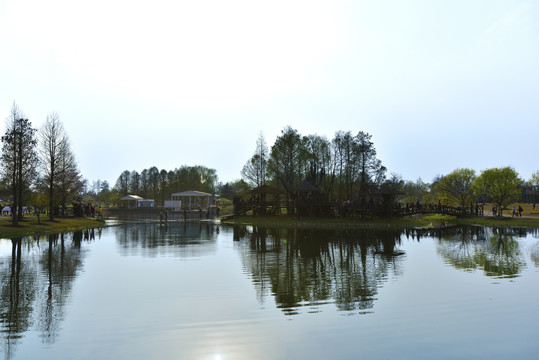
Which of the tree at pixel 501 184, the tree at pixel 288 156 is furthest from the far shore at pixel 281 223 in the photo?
the tree at pixel 288 156

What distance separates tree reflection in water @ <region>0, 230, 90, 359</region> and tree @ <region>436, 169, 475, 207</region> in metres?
59.6

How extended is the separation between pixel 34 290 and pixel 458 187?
64970mm

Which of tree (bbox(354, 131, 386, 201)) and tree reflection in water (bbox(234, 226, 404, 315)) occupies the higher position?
tree (bbox(354, 131, 386, 201))

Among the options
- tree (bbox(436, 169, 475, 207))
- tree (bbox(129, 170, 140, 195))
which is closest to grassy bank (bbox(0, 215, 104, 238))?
tree (bbox(436, 169, 475, 207))

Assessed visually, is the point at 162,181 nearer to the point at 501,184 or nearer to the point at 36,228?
the point at 36,228

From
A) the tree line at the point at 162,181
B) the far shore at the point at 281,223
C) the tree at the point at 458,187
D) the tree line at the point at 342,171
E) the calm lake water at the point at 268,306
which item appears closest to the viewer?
the calm lake water at the point at 268,306

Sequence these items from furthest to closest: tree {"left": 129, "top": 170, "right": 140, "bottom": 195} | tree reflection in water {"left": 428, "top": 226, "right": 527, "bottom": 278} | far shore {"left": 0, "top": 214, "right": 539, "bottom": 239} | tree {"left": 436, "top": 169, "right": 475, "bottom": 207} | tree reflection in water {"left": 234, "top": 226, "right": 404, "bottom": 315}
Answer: tree {"left": 129, "top": 170, "right": 140, "bottom": 195}, tree {"left": 436, "top": 169, "right": 475, "bottom": 207}, far shore {"left": 0, "top": 214, "right": 539, "bottom": 239}, tree reflection in water {"left": 428, "top": 226, "right": 527, "bottom": 278}, tree reflection in water {"left": 234, "top": 226, "right": 404, "bottom": 315}

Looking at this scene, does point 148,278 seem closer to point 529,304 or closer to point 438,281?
point 438,281

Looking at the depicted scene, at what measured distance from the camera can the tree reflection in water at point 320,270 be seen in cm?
1077

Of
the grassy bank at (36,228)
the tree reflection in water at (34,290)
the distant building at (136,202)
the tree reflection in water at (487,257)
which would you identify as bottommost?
the tree reflection in water at (487,257)

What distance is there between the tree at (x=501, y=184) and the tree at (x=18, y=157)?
55.5 m

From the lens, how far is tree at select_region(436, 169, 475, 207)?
202ft

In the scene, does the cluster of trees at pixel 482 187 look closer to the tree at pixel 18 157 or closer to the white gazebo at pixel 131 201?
the tree at pixel 18 157

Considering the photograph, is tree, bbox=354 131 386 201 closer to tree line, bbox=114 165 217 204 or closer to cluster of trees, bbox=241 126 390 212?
cluster of trees, bbox=241 126 390 212
